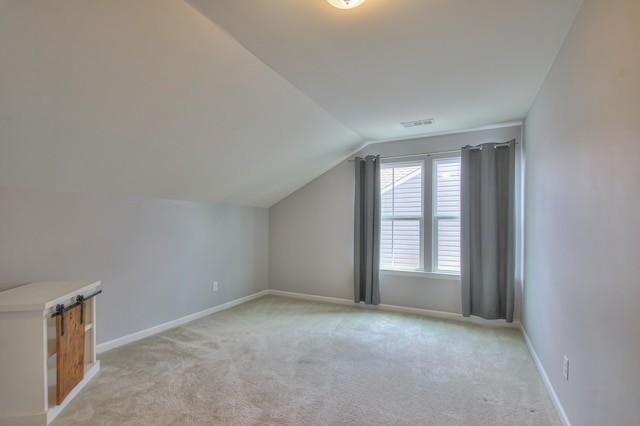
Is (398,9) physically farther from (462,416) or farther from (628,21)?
(462,416)

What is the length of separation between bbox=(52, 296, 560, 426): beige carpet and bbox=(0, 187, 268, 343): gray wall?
1.26 ft

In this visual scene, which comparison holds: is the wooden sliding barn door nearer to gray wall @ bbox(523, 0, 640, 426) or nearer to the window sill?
gray wall @ bbox(523, 0, 640, 426)

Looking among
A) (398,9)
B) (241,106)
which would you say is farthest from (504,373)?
(241,106)

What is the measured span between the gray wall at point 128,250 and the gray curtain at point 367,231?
5.67ft

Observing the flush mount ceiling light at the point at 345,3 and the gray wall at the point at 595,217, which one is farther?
the flush mount ceiling light at the point at 345,3

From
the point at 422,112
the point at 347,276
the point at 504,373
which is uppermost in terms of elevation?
the point at 422,112

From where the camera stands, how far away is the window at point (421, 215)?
161 inches

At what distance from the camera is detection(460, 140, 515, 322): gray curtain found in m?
3.65

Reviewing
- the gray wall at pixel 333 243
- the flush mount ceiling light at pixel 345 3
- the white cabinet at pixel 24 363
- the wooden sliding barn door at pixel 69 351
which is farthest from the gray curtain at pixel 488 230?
the white cabinet at pixel 24 363

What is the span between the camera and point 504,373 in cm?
260

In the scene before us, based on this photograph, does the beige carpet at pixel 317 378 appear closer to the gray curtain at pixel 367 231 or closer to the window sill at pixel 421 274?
the window sill at pixel 421 274

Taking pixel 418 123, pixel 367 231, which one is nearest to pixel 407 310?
pixel 367 231

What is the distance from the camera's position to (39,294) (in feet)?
6.87

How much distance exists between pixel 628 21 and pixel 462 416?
2.22 m
